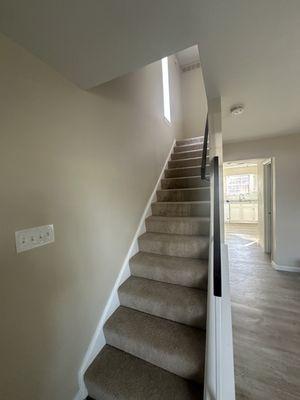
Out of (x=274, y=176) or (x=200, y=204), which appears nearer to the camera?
(x=200, y=204)

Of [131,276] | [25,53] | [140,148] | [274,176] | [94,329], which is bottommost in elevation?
[94,329]

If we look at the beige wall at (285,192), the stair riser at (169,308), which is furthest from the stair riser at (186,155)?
the stair riser at (169,308)

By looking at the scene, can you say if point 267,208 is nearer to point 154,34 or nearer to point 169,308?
point 169,308

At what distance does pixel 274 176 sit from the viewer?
354 centimetres

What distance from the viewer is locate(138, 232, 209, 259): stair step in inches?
77.7

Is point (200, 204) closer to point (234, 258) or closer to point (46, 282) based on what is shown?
point (46, 282)

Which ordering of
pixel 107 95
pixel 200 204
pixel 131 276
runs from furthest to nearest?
1. pixel 200 204
2. pixel 131 276
3. pixel 107 95

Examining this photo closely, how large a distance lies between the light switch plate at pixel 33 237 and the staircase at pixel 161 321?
0.97 metres

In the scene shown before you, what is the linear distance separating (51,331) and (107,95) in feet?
6.56

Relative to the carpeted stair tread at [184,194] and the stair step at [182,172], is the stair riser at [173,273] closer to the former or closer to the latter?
the carpeted stair tread at [184,194]

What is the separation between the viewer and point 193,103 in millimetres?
5191

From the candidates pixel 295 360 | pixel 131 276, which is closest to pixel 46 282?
pixel 131 276

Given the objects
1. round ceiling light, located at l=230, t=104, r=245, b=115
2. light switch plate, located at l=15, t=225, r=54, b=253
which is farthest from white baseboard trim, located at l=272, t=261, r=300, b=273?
light switch plate, located at l=15, t=225, r=54, b=253

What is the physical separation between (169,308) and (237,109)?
89.3 inches
